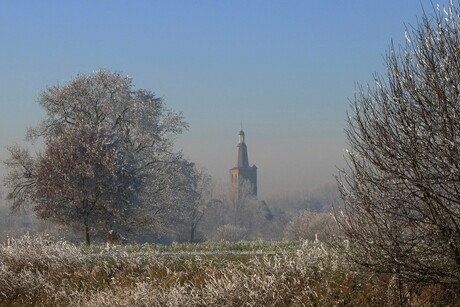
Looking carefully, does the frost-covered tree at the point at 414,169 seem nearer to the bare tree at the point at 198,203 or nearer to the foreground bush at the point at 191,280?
the foreground bush at the point at 191,280

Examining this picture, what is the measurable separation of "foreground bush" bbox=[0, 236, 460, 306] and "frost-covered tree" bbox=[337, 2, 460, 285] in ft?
2.14

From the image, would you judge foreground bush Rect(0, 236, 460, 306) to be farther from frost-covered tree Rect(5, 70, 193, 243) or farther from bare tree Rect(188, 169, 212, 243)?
bare tree Rect(188, 169, 212, 243)

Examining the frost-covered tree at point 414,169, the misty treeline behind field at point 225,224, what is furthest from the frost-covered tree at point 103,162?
the frost-covered tree at point 414,169

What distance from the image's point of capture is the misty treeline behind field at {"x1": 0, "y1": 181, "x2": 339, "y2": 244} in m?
44.8

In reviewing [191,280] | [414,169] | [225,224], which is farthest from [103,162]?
[225,224]

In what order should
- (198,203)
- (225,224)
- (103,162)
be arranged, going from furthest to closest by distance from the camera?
1. (225,224)
2. (198,203)
3. (103,162)

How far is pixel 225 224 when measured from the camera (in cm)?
8081

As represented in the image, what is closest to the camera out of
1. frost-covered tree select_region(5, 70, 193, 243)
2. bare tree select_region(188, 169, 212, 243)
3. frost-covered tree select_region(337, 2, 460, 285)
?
frost-covered tree select_region(337, 2, 460, 285)

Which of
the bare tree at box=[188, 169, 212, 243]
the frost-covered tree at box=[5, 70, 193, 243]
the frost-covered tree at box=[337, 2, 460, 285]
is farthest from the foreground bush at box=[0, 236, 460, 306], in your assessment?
the bare tree at box=[188, 169, 212, 243]

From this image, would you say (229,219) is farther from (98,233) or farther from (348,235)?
(348,235)

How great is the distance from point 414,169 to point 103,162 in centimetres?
2426

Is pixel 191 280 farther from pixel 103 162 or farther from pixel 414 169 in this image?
pixel 103 162

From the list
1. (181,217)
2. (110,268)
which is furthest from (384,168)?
(181,217)

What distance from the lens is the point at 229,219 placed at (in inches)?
3406
